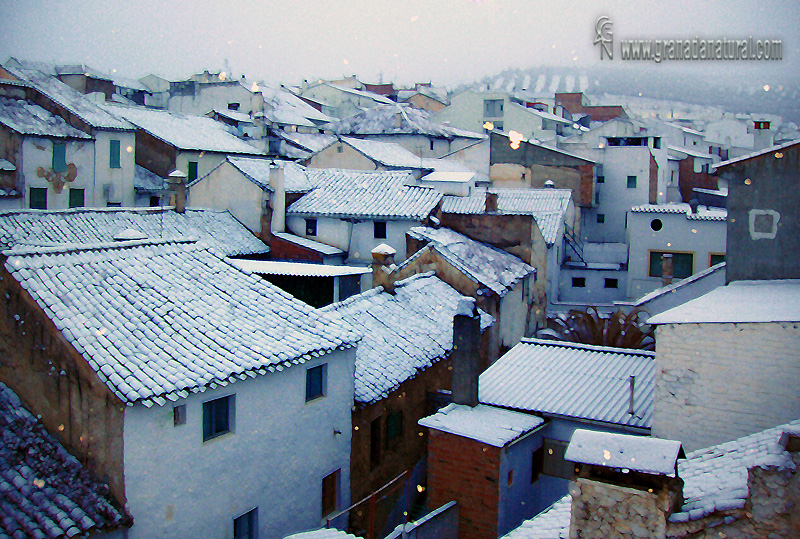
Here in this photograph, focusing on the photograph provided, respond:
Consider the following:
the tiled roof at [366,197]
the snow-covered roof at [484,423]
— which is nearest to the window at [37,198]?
the tiled roof at [366,197]

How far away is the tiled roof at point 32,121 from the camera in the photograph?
95.8 ft

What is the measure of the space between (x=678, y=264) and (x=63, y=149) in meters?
24.9

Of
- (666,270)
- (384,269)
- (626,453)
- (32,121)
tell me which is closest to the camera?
(626,453)

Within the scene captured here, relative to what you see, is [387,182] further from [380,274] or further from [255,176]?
[380,274]

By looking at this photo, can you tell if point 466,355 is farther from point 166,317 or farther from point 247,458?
point 166,317

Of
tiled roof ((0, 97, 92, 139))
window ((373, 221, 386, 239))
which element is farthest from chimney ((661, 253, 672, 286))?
tiled roof ((0, 97, 92, 139))

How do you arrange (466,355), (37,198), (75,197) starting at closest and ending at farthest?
(466,355)
(37,198)
(75,197)

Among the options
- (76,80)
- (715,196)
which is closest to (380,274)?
(715,196)

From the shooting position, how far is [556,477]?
609 inches

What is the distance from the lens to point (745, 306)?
13445mm

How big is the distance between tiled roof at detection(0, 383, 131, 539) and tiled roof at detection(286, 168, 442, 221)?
54.9ft

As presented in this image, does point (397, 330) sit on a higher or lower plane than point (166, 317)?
lower

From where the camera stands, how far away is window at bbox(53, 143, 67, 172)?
30.5 m

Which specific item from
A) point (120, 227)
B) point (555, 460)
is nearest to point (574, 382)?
point (555, 460)
